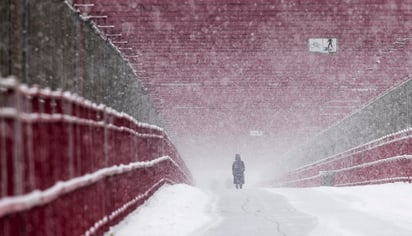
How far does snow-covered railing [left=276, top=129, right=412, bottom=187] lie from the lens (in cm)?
1797

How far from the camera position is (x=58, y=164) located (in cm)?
591

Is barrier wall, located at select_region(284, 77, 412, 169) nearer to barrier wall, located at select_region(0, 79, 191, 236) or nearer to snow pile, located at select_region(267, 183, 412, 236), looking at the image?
snow pile, located at select_region(267, 183, 412, 236)

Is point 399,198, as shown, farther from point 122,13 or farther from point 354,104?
point 354,104

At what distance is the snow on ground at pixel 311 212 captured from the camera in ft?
31.0

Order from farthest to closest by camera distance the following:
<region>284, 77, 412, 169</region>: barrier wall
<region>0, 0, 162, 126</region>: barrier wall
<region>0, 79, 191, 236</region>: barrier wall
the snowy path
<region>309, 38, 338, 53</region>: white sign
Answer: <region>309, 38, 338, 53</region>: white sign
<region>284, 77, 412, 169</region>: barrier wall
the snowy path
<region>0, 0, 162, 126</region>: barrier wall
<region>0, 79, 191, 236</region>: barrier wall

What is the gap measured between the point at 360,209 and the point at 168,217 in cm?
328

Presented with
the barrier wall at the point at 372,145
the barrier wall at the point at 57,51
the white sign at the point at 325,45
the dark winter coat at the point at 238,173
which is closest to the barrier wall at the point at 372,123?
the barrier wall at the point at 372,145

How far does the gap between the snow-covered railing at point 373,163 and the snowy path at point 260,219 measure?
13.5ft

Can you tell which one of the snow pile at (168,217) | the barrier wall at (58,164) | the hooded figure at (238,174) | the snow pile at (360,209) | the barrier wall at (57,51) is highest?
the barrier wall at (57,51)

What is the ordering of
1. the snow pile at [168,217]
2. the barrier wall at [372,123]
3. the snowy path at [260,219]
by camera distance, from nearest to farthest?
the snow pile at [168,217]
the snowy path at [260,219]
the barrier wall at [372,123]

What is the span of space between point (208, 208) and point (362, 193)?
420cm

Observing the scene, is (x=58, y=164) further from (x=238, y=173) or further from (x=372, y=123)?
(x=238, y=173)

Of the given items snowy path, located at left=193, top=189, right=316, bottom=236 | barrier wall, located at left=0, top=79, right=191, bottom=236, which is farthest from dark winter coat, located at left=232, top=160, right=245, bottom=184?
barrier wall, located at left=0, top=79, right=191, bottom=236

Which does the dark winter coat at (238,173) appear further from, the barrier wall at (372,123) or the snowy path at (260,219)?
the snowy path at (260,219)
